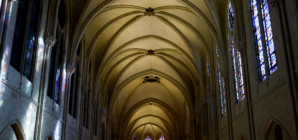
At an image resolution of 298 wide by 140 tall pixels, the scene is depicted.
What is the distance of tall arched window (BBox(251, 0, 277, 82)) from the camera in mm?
10969

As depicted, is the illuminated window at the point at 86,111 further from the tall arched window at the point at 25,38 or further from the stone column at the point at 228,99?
the stone column at the point at 228,99

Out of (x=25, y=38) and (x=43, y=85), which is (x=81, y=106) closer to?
(x=43, y=85)

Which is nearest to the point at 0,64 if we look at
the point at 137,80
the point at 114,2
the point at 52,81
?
the point at 52,81

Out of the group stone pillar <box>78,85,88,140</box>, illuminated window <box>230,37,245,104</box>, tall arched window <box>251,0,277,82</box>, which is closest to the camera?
tall arched window <box>251,0,277,82</box>

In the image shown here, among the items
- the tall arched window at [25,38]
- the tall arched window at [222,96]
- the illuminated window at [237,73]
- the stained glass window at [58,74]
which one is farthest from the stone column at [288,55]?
the stained glass window at [58,74]

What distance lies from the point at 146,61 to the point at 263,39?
19.4m

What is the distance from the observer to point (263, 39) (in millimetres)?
11523

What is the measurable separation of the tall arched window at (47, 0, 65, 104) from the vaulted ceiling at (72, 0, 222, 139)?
1.77 meters

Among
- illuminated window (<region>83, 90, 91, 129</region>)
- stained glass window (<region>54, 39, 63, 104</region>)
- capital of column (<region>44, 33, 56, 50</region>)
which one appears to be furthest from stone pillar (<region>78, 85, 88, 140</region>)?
capital of column (<region>44, 33, 56, 50</region>)

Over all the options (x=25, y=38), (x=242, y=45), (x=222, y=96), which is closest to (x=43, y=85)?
(x=25, y=38)

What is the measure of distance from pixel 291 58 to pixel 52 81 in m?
10.9

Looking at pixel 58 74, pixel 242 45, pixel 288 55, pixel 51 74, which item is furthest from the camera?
pixel 58 74

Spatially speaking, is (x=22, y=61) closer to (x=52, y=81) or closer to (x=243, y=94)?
(x=52, y=81)

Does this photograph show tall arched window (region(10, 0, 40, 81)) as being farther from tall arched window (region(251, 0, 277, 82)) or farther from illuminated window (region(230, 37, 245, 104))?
illuminated window (region(230, 37, 245, 104))
